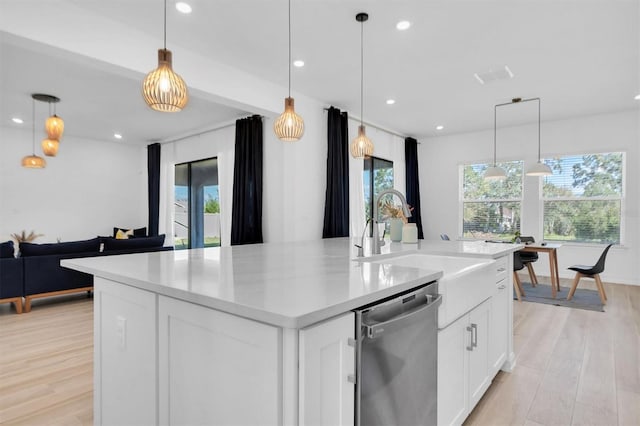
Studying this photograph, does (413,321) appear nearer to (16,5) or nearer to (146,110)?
(16,5)

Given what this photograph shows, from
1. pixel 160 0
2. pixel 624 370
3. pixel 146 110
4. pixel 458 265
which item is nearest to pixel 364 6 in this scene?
pixel 160 0

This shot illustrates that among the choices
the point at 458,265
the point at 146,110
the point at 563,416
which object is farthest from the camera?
the point at 146,110

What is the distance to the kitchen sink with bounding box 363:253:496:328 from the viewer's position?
160 cm

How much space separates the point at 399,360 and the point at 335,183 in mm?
4137

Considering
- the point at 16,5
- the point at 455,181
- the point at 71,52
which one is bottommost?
the point at 455,181

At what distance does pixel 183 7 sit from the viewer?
2.84 meters

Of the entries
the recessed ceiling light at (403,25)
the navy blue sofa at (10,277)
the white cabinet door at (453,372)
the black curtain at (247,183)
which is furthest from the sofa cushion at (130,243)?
the white cabinet door at (453,372)

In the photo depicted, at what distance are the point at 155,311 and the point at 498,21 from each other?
343cm

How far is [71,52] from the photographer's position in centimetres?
277

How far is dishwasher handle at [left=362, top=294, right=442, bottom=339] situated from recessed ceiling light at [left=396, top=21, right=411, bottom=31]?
2549mm

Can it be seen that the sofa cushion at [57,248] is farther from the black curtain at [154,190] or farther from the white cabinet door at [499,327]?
the white cabinet door at [499,327]

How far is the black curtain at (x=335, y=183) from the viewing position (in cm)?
525

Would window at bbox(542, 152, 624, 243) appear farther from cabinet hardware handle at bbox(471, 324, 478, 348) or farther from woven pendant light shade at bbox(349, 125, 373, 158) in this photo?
cabinet hardware handle at bbox(471, 324, 478, 348)

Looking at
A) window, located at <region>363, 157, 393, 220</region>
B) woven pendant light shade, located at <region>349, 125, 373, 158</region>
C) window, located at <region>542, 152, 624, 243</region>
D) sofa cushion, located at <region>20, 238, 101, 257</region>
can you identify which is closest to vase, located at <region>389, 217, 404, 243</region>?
woven pendant light shade, located at <region>349, 125, 373, 158</region>
